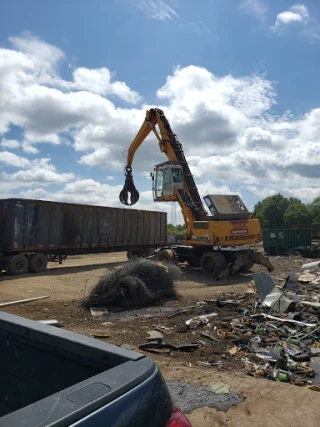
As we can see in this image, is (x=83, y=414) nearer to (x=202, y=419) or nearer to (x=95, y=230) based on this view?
(x=202, y=419)

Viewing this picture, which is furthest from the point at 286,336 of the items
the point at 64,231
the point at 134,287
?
the point at 64,231

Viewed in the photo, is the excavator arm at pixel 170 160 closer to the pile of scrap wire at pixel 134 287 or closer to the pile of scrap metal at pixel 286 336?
the pile of scrap wire at pixel 134 287

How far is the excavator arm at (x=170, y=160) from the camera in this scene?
16.2 metres

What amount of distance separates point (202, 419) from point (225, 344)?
8.55 ft

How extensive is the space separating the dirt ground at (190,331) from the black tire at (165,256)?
1.26 m

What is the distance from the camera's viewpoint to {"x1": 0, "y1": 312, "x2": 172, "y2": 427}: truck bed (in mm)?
1299

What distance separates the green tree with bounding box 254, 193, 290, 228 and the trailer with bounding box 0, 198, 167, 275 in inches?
2711

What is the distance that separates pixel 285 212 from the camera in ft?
284

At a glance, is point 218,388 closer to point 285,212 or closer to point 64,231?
point 64,231

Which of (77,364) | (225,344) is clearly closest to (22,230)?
(225,344)

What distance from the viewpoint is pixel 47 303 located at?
32.9 ft

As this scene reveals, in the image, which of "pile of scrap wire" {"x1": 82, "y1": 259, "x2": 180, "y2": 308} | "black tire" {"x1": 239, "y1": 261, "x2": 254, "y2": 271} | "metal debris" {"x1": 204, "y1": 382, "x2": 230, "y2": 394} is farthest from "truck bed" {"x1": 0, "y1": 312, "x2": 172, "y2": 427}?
"black tire" {"x1": 239, "y1": 261, "x2": 254, "y2": 271}

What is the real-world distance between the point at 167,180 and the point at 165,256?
128 inches

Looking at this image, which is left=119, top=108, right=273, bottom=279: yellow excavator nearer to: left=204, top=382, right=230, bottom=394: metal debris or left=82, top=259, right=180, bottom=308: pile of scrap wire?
left=82, top=259, right=180, bottom=308: pile of scrap wire
